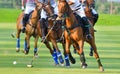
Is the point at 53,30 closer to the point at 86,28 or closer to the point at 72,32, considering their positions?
the point at 86,28

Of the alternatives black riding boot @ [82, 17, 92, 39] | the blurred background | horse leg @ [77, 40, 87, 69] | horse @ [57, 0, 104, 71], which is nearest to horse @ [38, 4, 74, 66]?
black riding boot @ [82, 17, 92, 39]

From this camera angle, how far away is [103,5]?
324 ft

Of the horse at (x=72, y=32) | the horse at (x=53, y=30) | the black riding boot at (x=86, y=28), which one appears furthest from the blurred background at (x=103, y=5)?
the horse at (x=72, y=32)

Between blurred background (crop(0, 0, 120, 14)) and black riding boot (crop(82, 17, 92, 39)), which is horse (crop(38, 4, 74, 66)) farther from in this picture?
blurred background (crop(0, 0, 120, 14))

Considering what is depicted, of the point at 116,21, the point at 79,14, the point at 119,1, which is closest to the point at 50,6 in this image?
the point at 79,14

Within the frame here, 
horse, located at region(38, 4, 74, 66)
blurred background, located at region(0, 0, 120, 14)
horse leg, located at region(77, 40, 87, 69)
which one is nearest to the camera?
horse leg, located at region(77, 40, 87, 69)

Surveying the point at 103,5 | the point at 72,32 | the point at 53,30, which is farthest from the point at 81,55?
the point at 103,5

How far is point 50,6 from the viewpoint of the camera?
23500 millimetres

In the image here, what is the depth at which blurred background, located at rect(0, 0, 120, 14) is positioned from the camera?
308 ft

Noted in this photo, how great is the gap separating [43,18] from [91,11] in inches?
106

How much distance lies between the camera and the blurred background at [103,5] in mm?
94000

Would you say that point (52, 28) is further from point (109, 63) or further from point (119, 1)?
point (119, 1)

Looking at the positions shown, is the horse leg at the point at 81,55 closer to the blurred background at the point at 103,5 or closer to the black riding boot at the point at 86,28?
the black riding boot at the point at 86,28

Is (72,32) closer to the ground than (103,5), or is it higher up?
higher up
